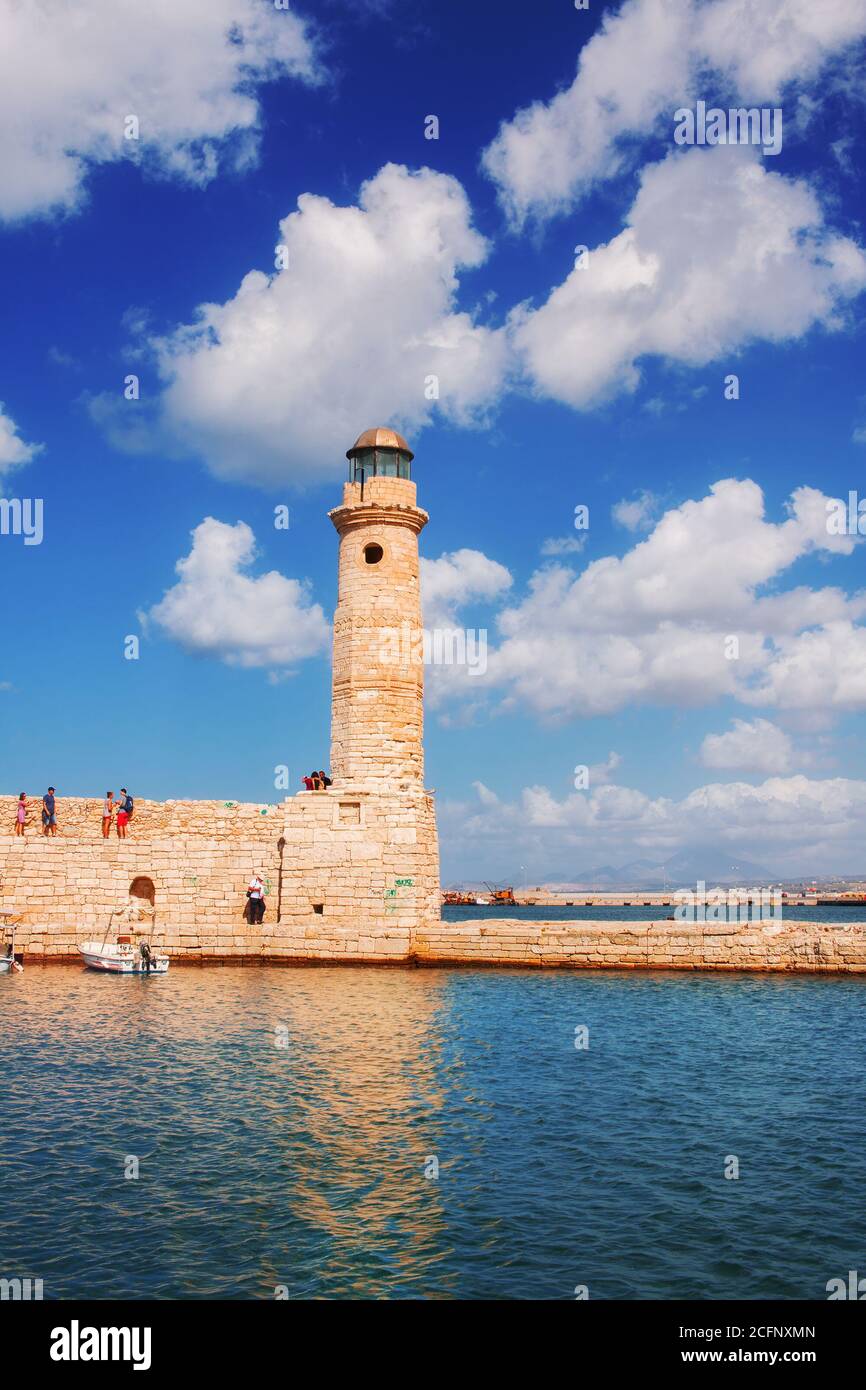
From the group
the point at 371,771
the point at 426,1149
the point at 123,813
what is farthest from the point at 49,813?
the point at 426,1149

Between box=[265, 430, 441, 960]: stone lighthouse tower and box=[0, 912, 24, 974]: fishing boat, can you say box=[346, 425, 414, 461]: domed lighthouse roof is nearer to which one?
box=[265, 430, 441, 960]: stone lighthouse tower

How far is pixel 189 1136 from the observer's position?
380 inches

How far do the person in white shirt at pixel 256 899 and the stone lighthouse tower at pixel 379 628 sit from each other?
10.2 feet

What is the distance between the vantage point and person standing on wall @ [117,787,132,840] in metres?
23.6

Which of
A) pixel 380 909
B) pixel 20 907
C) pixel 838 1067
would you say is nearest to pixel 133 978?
pixel 20 907

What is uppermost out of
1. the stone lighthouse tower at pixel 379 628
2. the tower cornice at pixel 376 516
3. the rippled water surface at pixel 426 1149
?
the tower cornice at pixel 376 516

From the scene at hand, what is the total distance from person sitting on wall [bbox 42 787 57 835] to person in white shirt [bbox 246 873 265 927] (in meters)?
5.02

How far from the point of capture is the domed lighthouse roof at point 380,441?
81.7 ft

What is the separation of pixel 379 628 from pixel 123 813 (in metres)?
7.61

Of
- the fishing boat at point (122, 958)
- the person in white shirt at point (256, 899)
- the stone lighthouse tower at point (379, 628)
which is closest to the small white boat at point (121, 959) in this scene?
the fishing boat at point (122, 958)

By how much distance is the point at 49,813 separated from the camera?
76.8ft

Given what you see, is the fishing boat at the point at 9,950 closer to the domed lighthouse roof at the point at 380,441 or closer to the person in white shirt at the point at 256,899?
the person in white shirt at the point at 256,899
